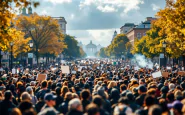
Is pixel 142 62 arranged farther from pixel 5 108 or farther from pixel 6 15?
pixel 5 108

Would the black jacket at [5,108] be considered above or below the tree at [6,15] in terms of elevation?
below

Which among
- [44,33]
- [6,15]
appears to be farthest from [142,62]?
[6,15]

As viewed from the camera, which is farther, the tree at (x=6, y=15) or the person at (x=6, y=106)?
the tree at (x=6, y=15)

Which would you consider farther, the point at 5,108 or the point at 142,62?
the point at 142,62

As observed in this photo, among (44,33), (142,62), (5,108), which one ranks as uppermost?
(44,33)

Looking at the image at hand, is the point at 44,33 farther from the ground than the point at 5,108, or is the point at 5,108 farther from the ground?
the point at 44,33

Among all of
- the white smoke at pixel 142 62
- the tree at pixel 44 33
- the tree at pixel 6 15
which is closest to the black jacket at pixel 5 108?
the tree at pixel 6 15

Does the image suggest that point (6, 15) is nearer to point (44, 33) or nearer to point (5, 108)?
point (5, 108)

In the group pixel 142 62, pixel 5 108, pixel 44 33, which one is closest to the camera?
pixel 5 108

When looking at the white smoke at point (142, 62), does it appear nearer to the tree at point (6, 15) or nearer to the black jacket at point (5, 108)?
the tree at point (6, 15)

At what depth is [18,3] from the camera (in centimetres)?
1727

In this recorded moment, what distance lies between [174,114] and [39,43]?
73.7m

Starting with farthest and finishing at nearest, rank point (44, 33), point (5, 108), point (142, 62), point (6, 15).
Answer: point (142, 62) → point (44, 33) → point (6, 15) → point (5, 108)

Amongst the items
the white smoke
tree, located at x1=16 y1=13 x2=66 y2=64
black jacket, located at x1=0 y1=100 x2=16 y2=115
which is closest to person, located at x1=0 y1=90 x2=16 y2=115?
black jacket, located at x1=0 y1=100 x2=16 y2=115
